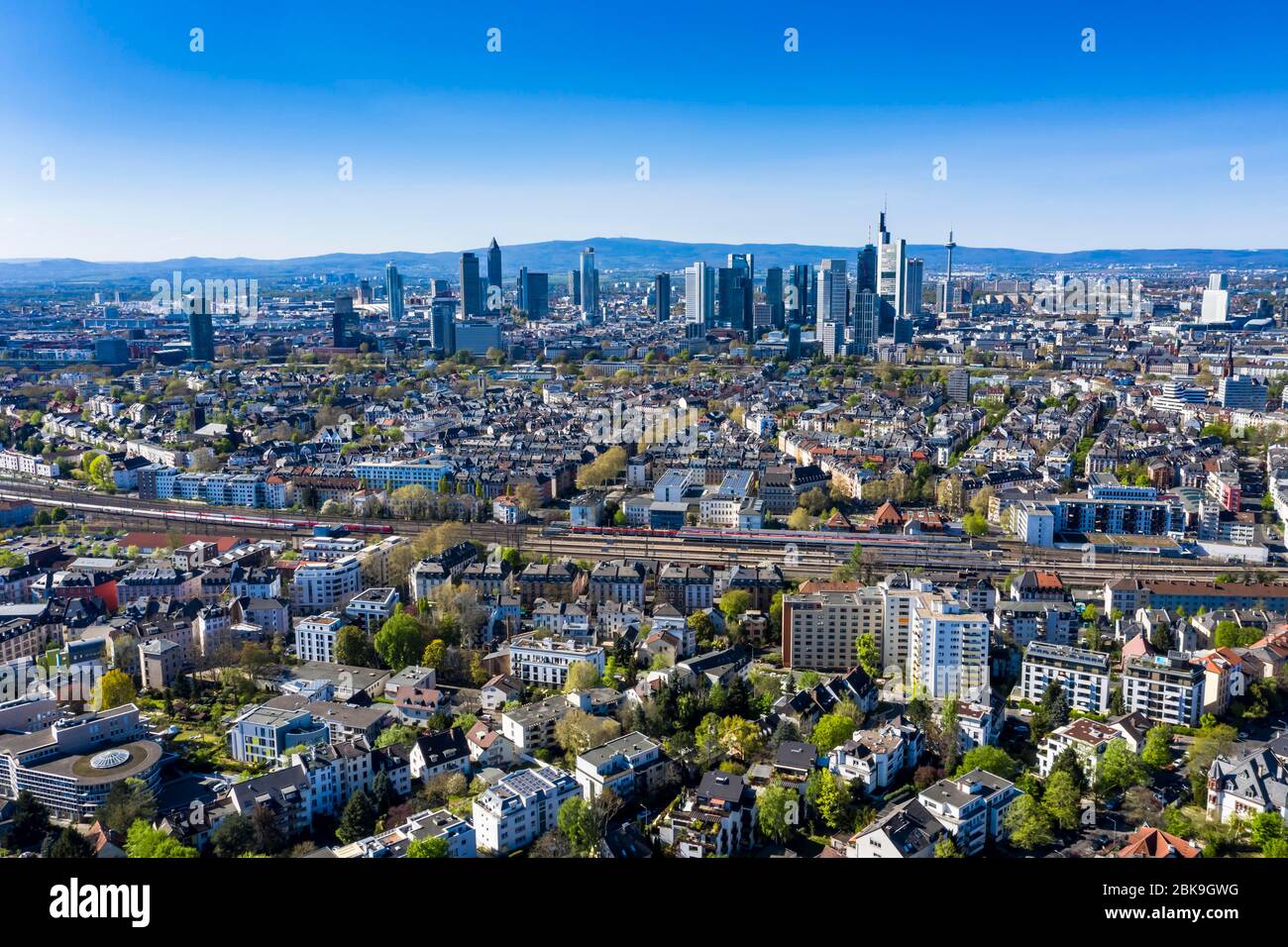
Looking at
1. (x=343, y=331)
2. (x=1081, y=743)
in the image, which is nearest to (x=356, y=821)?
(x=1081, y=743)

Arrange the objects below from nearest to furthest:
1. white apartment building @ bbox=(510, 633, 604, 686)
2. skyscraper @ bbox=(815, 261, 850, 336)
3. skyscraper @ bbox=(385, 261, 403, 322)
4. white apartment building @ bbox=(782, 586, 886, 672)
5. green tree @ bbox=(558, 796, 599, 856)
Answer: green tree @ bbox=(558, 796, 599, 856), white apartment building @ bbox=(510, 633, 604, 686), white apartment building @ bbox=(782, 586, 886, 672), skyscraper @ bbox=(815, 261, 850, 336), skyscraper @ bbox=(385, 261, 403, 322)

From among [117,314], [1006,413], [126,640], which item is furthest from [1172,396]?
[117,314]

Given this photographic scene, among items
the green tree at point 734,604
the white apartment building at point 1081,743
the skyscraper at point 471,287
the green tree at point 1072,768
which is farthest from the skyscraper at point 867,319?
the green tree at point 1072,768

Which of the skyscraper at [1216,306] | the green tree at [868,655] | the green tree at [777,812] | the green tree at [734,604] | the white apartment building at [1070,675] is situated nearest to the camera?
the green tree at [777,812]

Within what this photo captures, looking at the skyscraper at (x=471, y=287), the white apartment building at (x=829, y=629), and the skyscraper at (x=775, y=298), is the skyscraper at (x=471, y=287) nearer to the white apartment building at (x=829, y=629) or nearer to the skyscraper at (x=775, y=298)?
the skyscraper at (x=775, y=298)

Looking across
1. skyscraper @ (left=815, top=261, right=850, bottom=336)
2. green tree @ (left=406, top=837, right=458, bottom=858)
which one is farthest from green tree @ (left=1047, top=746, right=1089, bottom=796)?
skyscraper @ (left=815, top=261, right=850, bottom=336)

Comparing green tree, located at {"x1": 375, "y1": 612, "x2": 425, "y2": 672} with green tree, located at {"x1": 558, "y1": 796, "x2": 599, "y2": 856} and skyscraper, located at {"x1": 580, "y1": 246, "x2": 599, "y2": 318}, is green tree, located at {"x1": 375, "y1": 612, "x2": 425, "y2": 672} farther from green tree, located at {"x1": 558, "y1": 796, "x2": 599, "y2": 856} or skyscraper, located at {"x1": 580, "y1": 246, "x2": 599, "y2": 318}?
skyscraper, located at {"x1": 580, "y1": 246, "x2": 599, "y2": 318}
